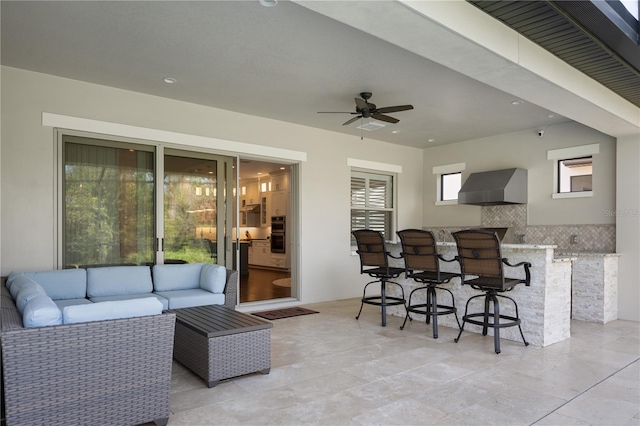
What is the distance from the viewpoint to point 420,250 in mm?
4766

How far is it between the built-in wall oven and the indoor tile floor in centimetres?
661

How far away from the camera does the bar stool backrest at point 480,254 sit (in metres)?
4.03

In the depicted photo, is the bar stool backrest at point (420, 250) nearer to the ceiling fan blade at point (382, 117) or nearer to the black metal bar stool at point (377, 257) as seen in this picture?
the black metal bar stool at point (377, 257)

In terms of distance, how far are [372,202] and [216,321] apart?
499 cm

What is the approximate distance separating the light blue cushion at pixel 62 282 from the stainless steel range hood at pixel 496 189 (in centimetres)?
578

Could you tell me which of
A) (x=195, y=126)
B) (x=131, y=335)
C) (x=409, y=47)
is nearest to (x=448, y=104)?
(x=409, y=47)

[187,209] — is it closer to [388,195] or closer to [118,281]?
[118,281]

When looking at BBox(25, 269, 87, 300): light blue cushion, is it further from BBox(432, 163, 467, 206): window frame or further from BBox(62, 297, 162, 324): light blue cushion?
BBox(432, 163, 467, 206): window frame

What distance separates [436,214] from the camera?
8438mm

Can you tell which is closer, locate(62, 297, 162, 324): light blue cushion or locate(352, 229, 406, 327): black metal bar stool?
locate(62, 297, 162, 324): light blue cushion

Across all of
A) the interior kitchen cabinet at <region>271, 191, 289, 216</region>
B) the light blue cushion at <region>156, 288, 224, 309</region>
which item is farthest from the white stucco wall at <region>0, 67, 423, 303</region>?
the interior kitchen cabinet at <region>271, 191, 289, 216</region>

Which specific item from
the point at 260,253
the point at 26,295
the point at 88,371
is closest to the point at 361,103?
the point at 26,295

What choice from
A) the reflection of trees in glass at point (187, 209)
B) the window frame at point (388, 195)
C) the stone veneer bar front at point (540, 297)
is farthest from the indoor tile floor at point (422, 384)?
the window frame at point (388, 195)

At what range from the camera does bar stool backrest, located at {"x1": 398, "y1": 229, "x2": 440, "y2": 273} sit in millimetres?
4633
